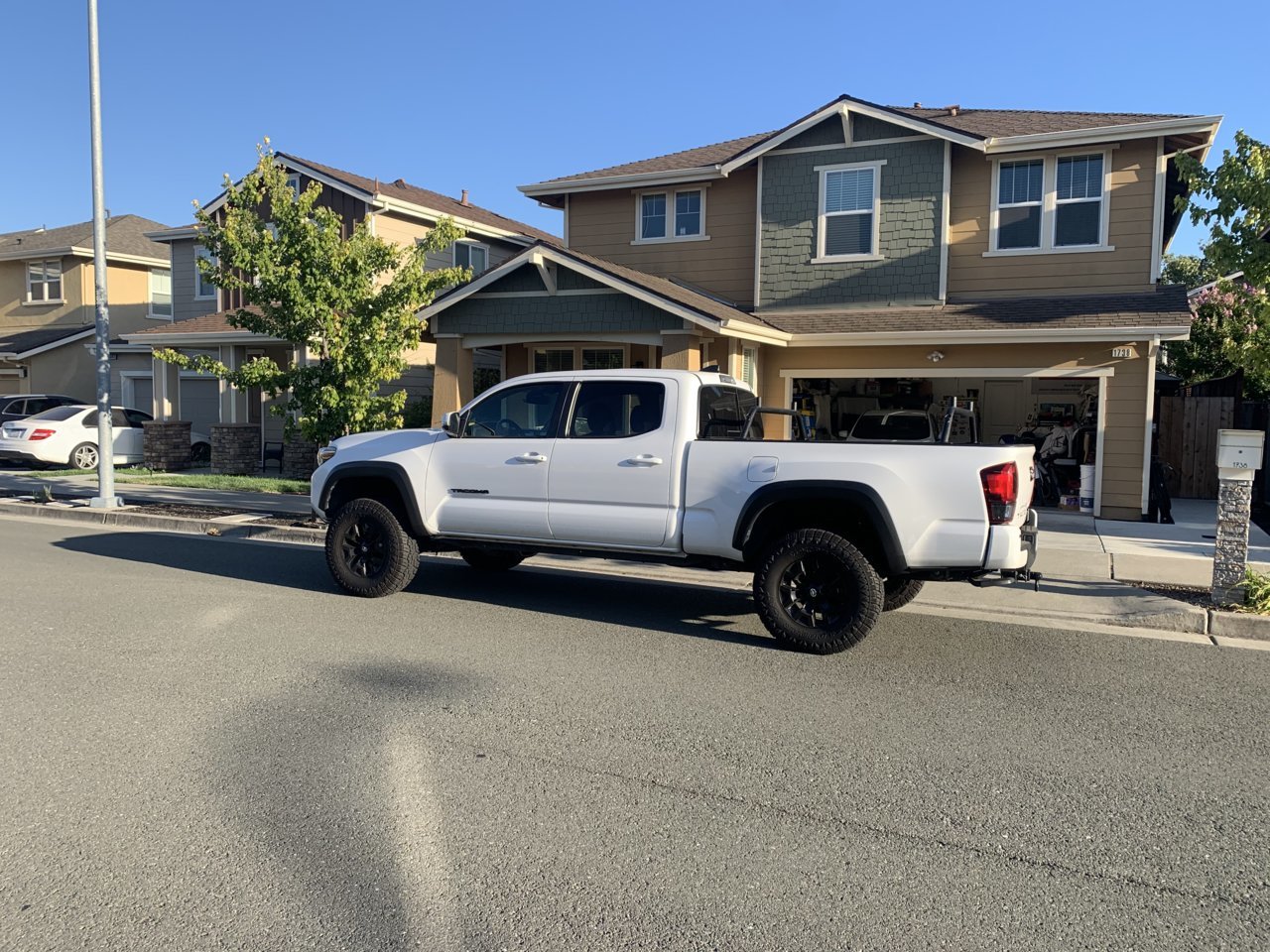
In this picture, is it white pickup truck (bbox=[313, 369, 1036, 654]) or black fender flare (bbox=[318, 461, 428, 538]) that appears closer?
white pickup truck (bbox=[313, 369, 1036, 654])

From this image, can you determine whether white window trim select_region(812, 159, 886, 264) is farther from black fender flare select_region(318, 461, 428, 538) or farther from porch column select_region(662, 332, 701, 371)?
black fender flare select_region(318, 461, 428, 538)

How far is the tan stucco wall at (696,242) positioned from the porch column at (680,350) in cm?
367

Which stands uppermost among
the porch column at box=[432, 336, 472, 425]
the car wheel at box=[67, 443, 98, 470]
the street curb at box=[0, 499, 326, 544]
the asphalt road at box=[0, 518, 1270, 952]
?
the porch column at box=[432, 336, 472, 425]

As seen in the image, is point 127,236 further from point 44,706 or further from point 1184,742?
point 1184,742

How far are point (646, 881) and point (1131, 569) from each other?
8138 mm

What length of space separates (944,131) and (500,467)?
34.7ft

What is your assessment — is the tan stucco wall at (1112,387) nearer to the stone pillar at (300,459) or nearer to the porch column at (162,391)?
the stone pillar at (300,459)

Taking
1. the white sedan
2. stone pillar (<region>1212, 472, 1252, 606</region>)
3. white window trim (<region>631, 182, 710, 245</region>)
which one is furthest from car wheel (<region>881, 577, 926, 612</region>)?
the white sedan

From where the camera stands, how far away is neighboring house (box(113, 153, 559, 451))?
20859mm

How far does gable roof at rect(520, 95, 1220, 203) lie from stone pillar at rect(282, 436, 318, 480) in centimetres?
685

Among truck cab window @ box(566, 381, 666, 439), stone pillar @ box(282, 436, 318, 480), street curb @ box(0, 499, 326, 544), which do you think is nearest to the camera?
truck cab window @ box(566, 381, 666, 439)

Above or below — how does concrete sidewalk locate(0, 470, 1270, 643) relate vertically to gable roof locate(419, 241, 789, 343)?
below

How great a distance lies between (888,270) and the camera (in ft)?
52.1

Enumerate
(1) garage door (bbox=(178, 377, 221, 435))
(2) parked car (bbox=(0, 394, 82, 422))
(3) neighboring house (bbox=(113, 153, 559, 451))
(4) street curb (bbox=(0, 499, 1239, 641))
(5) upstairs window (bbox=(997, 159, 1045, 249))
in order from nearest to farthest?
(4) street curb (bbox=(0, 499, 1239, 641))
(5) upstairs window (bbox=(997, 159, 1045, 249))
(3) neighboring house (bbox=(113, 153, 559, 451))
(2) parked car (bbox=(0, 394, 82, 422))
(1) garage door (bbox=(178, 377, 221, 435))
